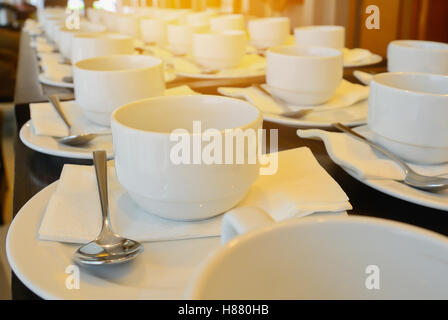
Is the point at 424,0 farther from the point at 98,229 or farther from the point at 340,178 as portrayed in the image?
the point at 98,229

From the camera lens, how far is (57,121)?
1.91 feet

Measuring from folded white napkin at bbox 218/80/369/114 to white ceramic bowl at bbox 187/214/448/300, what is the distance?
445mm

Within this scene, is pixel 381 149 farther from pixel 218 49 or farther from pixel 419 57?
pixel 218 49

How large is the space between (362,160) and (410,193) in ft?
0.23

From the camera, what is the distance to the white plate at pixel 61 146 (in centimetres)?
49

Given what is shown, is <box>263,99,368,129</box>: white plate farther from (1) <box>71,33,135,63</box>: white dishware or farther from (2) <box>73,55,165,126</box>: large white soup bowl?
(1) <box>71,33,135,63</box>: white dishware

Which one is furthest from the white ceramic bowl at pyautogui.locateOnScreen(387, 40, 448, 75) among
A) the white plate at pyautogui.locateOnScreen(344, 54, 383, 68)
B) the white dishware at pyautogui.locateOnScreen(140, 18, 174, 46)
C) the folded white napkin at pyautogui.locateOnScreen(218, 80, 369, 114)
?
the white dishware at pyautogui.locateOnScreen(140, 18, 174, 46)

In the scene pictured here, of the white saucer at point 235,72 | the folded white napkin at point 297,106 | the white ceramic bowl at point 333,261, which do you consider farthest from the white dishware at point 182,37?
the white ceramic bowl at point 333,261

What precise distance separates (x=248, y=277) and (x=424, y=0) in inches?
66.9

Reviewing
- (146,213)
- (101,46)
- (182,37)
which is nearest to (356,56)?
(182,37)

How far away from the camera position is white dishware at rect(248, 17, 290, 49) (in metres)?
1.22

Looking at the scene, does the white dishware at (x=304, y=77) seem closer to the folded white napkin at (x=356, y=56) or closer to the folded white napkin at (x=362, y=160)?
the folded white napkin at (x=362, y=160)

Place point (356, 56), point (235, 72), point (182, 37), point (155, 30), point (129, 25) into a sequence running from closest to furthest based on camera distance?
point (235, 72) < point (356, 56) < point (182, 37) < point (155, 30) < point (129, 25)

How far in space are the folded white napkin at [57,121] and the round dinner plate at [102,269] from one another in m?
0.21
